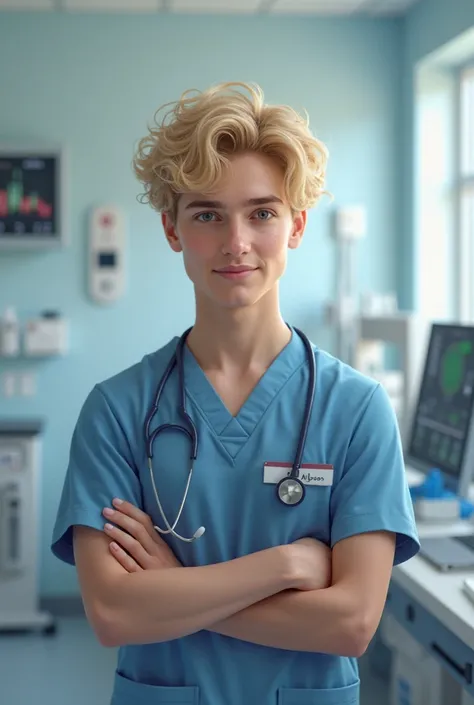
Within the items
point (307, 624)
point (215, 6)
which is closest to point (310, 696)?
point (307, 624)

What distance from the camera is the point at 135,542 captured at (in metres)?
1.15

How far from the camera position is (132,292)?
13.0 feet

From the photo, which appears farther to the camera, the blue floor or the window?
the window

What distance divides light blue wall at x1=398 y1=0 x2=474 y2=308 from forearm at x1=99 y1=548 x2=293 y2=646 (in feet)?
9.53

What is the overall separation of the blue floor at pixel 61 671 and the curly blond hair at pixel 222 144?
90.2 inches

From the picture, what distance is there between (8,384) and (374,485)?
301cm

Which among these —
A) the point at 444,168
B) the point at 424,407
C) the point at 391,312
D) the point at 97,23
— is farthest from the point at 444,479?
the point at 97,23

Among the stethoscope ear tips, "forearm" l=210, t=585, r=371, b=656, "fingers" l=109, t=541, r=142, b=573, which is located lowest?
"forearm" l=210, t=585, r=371, b=656

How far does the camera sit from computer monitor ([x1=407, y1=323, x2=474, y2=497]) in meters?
2.46

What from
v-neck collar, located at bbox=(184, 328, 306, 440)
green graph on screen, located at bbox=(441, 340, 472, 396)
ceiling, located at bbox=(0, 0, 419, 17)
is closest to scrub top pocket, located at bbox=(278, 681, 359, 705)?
v-neck collar, located at bbox=(184, 328, 306, 440)

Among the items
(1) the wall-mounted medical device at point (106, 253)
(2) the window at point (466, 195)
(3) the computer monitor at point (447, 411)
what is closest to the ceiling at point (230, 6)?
(2) the window at point (466, 195)

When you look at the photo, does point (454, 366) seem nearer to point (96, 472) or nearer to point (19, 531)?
point (96, 472)

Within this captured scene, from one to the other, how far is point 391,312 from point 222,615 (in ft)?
9.53

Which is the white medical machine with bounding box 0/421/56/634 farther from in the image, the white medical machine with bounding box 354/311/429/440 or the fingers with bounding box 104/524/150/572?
the fingers with bounding box 104/524/150/572
